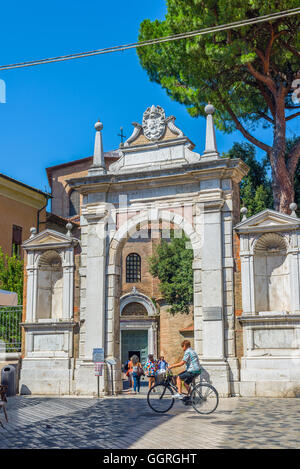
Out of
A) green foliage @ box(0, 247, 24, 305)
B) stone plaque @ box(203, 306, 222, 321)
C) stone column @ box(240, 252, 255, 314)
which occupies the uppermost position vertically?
green foliage @ box(0, 247, 24, 305)

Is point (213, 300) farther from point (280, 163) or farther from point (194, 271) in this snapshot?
point (280, 163)

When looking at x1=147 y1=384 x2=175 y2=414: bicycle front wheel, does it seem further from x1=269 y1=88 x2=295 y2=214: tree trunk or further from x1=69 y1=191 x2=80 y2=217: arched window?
x1=69 y1=191 x2=80 y2=217: arched window

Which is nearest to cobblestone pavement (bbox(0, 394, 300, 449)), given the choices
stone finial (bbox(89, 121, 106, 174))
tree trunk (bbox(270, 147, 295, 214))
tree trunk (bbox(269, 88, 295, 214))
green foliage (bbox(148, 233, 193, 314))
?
stone finial (bbox(89, 121, 106, 174))

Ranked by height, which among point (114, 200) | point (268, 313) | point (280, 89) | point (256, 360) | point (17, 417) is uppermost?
point (280, 89)

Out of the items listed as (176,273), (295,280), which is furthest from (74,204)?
(295,280)

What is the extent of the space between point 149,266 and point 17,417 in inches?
902

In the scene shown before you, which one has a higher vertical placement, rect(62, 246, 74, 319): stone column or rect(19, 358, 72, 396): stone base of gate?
rect(62, 246, 74, 319): stone column

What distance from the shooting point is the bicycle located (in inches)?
421

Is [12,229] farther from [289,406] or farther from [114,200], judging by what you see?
[289,406]

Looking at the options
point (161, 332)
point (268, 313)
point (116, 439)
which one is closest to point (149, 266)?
point (161, 332)

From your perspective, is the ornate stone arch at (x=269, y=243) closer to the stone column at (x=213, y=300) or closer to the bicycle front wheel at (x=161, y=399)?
the stone column at (x=213, y=300)

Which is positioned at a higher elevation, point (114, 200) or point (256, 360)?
point (114, 200)

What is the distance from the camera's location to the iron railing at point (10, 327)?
17.5 metres

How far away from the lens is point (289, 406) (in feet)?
38.0
